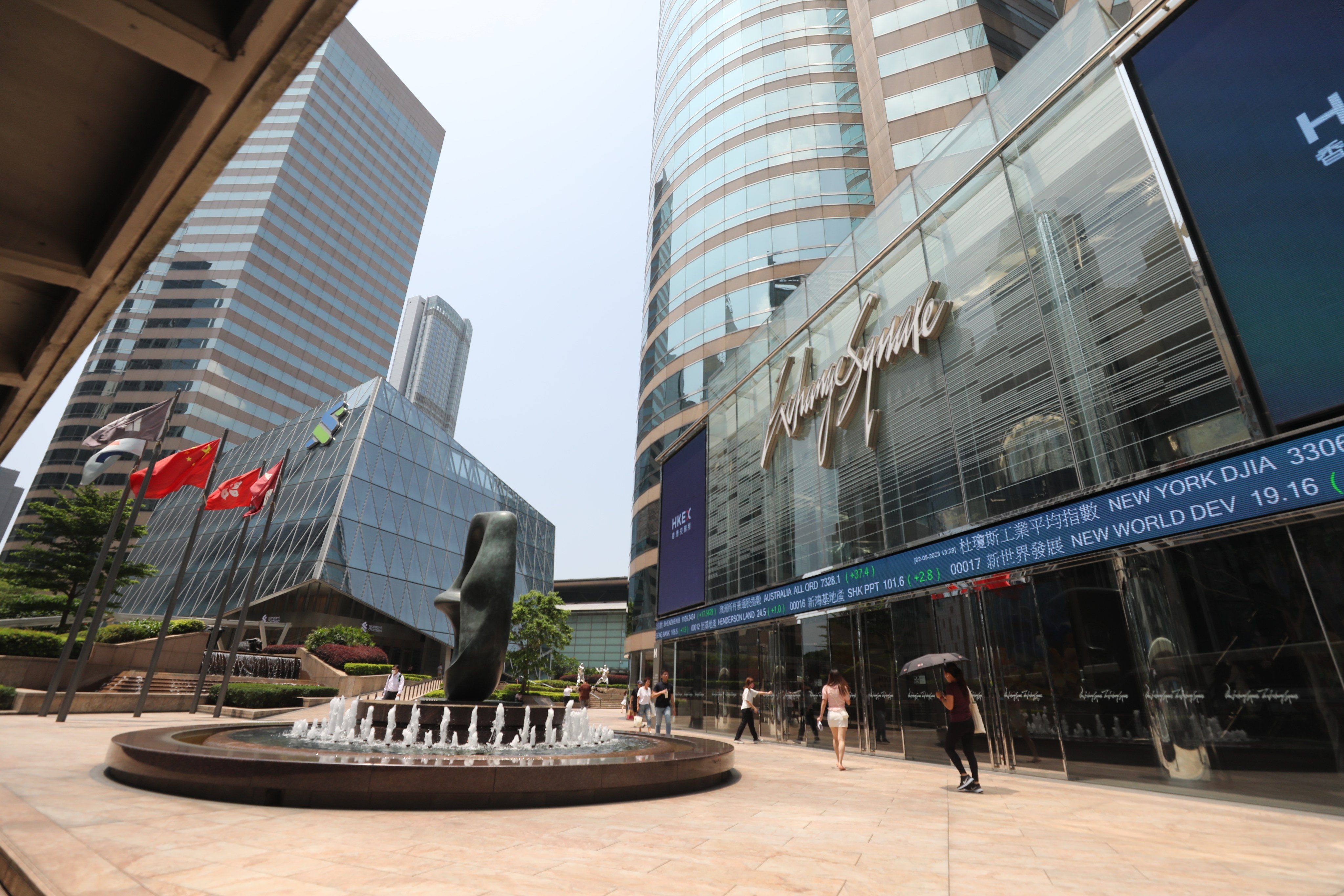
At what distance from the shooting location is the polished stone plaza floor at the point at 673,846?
3986 mm

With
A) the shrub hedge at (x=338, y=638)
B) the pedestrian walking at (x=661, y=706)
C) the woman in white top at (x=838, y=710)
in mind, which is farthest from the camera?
the shrub hedge at (x=338, y=638)

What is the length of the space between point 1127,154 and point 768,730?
52.6 feet

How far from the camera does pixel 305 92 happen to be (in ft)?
272

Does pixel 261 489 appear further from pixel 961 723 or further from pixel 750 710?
pixel 961 723

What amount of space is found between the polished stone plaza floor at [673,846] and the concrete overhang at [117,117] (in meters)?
3.70

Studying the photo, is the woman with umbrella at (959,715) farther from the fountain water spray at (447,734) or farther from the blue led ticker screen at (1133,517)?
the fountain water spray at (447,734)

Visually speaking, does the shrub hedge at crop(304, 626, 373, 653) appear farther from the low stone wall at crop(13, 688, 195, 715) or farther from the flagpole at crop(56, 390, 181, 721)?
the flagpole at crop(56, 390, 181, 721)

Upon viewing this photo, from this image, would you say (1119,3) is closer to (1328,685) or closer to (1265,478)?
(1265,478)

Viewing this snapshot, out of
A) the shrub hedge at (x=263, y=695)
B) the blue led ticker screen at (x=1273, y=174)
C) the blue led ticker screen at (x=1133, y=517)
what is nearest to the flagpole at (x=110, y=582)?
the shrub hedge at (x=263, y=695)

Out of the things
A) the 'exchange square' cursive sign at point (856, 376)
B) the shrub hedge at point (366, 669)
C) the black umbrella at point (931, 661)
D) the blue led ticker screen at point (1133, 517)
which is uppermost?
the 'exchange square' cursive sign at point (856, 376)

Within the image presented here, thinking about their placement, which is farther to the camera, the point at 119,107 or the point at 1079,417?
the point at 1079,417

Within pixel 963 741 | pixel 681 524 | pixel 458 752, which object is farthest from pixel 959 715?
pixel 681 524

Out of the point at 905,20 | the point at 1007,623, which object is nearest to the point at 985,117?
the point at 1007,623

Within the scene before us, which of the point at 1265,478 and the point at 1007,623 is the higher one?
the point at 1265,478
